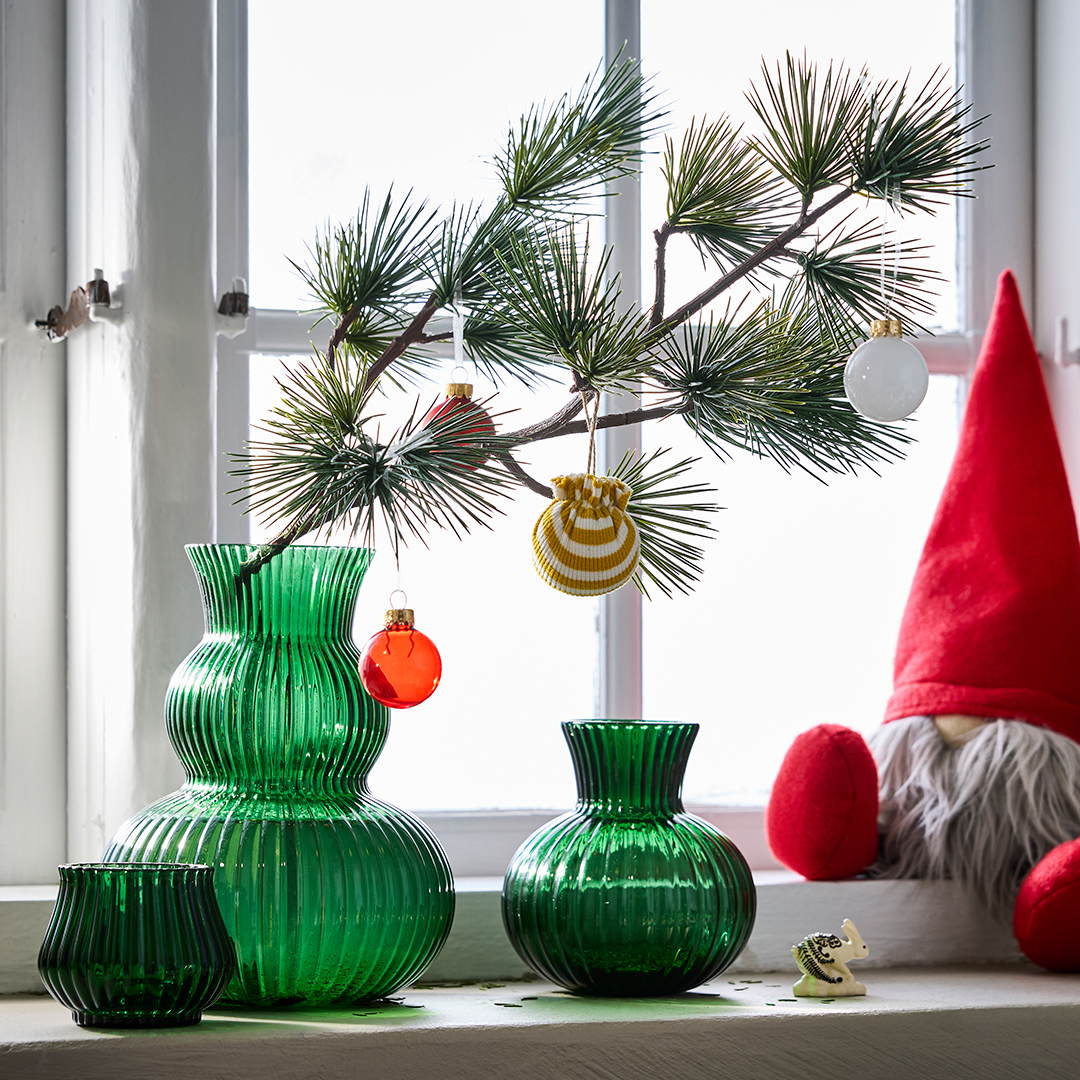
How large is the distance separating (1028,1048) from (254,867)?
55cm

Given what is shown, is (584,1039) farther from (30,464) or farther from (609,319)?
(30,464)

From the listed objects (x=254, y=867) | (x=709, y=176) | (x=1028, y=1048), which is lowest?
(x=1028, y=1048)

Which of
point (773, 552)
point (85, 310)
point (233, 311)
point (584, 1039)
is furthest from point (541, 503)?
point (584, 1039)

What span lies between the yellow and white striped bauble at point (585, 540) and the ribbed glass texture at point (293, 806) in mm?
161

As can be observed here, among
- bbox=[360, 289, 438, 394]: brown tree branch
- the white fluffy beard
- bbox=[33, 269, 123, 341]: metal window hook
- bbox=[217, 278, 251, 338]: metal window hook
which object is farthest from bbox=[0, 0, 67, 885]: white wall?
the white fluffy beard

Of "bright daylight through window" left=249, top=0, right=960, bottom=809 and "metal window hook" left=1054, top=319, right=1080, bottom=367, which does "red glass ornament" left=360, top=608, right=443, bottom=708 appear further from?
"metal window hook" left=1054, top=319, right=1080, bottom=367

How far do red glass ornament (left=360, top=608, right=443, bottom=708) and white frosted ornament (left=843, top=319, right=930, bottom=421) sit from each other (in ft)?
1.12

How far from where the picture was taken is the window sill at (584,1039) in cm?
84

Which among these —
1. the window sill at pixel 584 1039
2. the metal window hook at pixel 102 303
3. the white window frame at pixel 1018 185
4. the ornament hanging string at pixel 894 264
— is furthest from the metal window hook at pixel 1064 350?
the metal window hook at pixel 102 303

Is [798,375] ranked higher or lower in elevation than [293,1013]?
higher

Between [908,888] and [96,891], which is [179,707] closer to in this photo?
[96,891]

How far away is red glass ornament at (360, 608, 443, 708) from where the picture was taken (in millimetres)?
929

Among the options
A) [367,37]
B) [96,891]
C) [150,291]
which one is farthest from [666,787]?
[367,37]

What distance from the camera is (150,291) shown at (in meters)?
1.18
